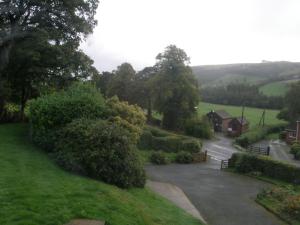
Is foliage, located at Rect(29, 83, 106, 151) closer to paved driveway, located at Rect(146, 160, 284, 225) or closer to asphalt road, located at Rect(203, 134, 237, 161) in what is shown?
paved driveway, located at Rect(146, 160, 284, 225)

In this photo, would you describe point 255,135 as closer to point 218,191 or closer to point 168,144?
point 168,144

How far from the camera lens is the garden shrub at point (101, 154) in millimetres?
16875

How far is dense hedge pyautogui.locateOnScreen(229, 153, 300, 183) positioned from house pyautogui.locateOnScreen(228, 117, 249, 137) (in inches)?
1476

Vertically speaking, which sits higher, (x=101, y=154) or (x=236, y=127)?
(x=101, y=154)

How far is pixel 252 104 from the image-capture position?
364 feet

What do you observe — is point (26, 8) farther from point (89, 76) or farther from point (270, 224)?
point (270, 224)

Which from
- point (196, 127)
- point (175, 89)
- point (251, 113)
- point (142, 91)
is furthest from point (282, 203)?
point (251, 113)

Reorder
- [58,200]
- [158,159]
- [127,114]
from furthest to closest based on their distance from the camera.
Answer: [158,159] < [127,114] < [58,200]

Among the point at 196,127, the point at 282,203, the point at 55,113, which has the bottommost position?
the point at 282,203

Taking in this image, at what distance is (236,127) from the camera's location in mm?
79062

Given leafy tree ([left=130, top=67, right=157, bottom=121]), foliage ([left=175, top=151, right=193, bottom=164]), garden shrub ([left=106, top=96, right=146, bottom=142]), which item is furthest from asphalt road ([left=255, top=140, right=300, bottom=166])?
garden shrub ([left=106, top=96, right=146, bottom=142])

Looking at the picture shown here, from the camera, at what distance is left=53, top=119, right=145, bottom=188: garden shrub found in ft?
55.4

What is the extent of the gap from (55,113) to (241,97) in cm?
9742

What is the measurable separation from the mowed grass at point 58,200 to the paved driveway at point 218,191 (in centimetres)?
409
